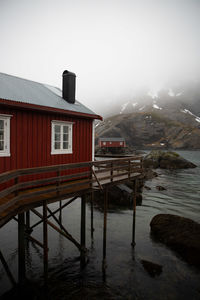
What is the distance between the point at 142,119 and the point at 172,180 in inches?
4832

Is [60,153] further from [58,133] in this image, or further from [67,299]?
[67,299]

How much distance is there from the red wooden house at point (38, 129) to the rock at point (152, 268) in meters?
6.40

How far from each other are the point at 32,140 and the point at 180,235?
9.99 m

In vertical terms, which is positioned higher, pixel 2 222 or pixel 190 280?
pixel 2 222

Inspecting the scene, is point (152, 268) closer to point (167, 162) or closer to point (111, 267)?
point (111, 267)

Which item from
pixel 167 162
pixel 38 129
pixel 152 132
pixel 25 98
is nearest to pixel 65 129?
pixel 38 129

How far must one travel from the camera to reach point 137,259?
38.4 ft

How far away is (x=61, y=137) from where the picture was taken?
10.7 metres

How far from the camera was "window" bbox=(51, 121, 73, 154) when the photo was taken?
10.4 m

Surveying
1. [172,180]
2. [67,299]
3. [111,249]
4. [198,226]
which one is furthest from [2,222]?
[172,180]

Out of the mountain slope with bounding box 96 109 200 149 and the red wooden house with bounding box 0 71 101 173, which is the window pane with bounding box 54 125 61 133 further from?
the mountain slope with bounding box 96 109 200 149

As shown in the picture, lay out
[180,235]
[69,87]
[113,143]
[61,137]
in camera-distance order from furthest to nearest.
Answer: [113,143] < [69,87] < [180,235] < [61,137]

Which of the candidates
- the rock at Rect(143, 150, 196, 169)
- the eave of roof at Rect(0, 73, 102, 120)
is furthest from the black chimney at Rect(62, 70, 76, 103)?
the rock at Rect(143, 150, 196, 169)

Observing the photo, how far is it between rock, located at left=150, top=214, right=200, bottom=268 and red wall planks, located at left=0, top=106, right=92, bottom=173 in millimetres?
7460
